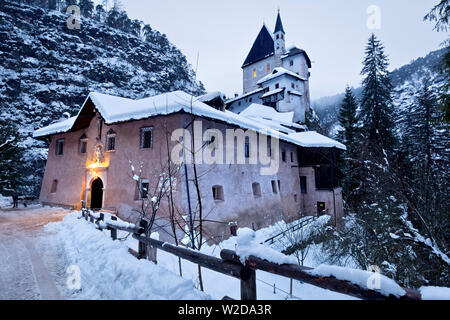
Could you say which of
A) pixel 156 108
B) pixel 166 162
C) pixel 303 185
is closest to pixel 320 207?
pixel 303 185

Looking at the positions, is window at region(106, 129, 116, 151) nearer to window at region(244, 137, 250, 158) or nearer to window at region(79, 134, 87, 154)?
window at region(79, 134, 87, 154)

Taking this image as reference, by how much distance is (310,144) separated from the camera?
2150 cm

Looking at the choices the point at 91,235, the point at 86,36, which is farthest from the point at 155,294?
the point at 86,36

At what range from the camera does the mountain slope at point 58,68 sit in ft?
119

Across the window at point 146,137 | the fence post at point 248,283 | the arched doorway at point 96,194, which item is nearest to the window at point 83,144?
the arched doorway at point 96,194

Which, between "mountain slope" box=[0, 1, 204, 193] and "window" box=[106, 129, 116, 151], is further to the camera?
"mountain slope" box=[0, 1, 204, 193]

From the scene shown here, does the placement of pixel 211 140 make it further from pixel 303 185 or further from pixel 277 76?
pixel 277 76

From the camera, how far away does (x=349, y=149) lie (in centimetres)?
2478

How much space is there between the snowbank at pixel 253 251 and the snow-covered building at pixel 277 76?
4251 cm

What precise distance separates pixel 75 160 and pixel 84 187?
2.55m

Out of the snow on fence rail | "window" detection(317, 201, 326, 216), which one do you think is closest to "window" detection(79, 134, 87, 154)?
the snow on fence rail

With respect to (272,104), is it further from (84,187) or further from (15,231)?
(15,231)

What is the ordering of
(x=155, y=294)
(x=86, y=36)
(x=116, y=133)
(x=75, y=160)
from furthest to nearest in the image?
(x=86, y=36) < (x=75, y=160) < (x=116, y=133) < (x=155, y=294)

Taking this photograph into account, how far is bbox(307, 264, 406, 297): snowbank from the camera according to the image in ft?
6.47
